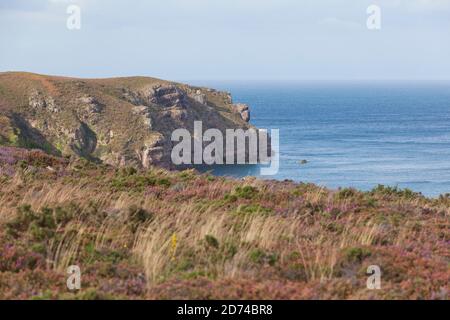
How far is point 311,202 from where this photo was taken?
16438 mm

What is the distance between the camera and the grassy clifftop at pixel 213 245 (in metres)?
8.91

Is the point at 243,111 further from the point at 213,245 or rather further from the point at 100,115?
the point at 213,245

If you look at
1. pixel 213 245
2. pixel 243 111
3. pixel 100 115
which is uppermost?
pixel 213 245

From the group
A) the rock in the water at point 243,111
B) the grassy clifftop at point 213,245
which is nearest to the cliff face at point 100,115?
the rock in the water at point 243,111

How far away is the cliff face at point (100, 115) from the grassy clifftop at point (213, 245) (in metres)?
94.3

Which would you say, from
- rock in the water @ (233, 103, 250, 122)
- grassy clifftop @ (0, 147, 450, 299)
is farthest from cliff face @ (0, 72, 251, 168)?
grassy clifftop @ (0, 147, 450, 299)

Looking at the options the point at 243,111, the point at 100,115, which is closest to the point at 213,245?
the point at 100,115

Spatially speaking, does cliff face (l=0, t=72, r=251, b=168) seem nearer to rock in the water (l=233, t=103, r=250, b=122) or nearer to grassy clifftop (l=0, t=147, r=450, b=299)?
rock in the water (l=233, t=103, r=250, b=122)

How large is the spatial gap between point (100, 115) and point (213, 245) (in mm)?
130355

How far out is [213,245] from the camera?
11.0 meters

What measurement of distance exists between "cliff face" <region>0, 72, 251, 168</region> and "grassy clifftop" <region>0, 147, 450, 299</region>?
94.3 metres

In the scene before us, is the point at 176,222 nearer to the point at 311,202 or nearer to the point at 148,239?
the point at 148,239

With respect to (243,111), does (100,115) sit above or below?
above

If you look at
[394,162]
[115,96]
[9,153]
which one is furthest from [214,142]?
[9,153]
